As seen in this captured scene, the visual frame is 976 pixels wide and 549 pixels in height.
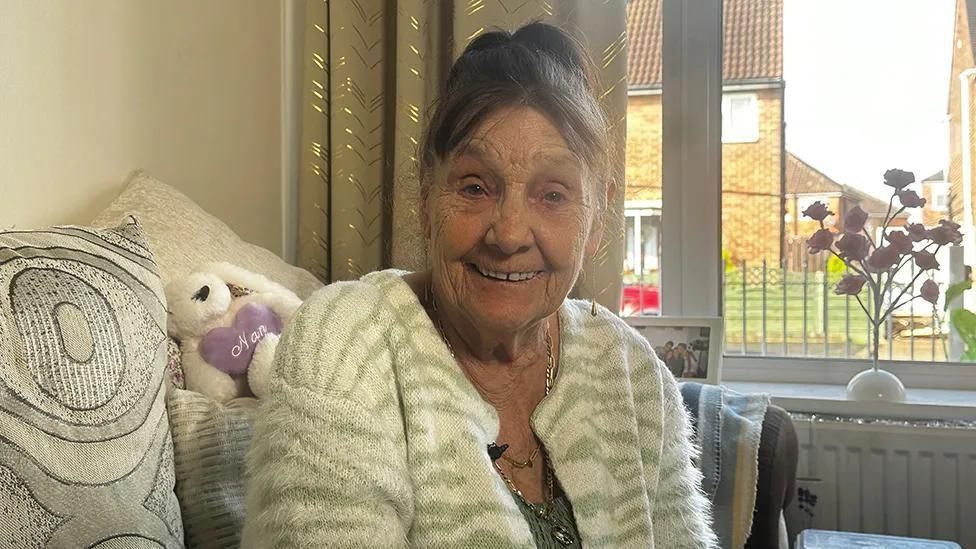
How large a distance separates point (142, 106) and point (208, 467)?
0.81m

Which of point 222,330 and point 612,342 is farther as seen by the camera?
point 222,330

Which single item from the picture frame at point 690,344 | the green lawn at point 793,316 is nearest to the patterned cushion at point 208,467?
the picture frame at point 690,344

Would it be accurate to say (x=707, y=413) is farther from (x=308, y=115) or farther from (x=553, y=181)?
(x=308, y=115)

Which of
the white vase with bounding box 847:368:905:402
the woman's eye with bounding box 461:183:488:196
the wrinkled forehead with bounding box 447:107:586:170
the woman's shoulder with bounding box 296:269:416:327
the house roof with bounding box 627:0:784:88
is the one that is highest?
the house roof with bounding box 627:0:784:88

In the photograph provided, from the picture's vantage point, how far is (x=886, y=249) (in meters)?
1.88

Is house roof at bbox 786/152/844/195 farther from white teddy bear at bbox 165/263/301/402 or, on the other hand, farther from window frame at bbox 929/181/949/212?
white teddy bear at bbox 165/263/301/402

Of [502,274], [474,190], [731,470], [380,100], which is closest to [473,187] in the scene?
[474,190]

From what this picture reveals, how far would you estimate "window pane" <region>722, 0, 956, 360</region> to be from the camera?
6.91 ft

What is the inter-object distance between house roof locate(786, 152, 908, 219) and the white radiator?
2.11 feet

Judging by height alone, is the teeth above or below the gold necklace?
above

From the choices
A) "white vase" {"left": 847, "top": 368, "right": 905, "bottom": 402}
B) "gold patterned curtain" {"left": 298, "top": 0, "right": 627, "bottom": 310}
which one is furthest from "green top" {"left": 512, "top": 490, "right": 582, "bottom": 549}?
"white vase" {"left": 847, "top": 368, "right": 905, "bottom": 402}

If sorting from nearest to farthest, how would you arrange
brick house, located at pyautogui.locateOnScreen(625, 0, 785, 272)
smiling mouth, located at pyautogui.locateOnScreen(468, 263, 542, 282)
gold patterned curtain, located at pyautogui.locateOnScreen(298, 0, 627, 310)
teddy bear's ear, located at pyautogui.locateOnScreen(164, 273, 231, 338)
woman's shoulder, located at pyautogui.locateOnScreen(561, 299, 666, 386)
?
smiling mouth, located at pyautogui.locateOnScreen(468, 263, 542, 282) < woman's shoulder, located at pyautogui.locateOnScreen(561, 299, 666, 386) < teddy bear's ear, located at pyautogui.locateOnScreen(164, 273, 231, 338) < gold patterned curtain, located at pyautogui.locateOnScreen(298, 0, 627, 310) < brick house, located at pyautogui.locateOnScreen(625, 0, 785, 272)

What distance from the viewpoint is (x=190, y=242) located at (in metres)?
1.37

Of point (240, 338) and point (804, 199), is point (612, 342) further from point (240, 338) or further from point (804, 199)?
point (804, 199)
